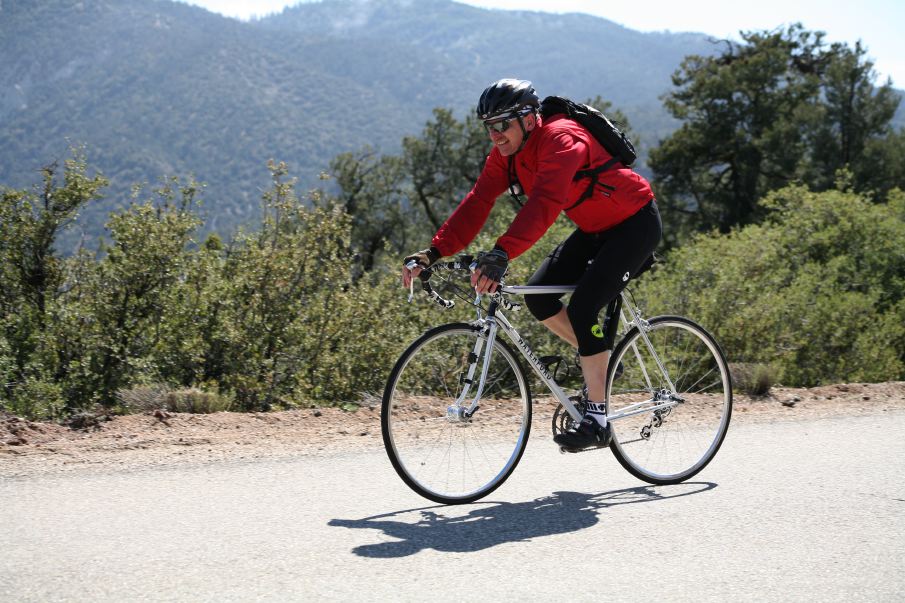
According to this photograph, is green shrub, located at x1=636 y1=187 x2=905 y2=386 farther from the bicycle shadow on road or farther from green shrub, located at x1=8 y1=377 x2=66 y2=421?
green shrub, located at x1=8 y1=377 x2=66 y2=421

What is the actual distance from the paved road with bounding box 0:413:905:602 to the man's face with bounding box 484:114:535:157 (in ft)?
6.36

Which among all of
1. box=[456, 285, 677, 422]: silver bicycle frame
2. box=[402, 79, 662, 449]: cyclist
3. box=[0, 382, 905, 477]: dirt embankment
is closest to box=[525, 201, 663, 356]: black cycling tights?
box=[402, 79, 662, 449]: cyclist

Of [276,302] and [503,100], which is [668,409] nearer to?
[503,100]

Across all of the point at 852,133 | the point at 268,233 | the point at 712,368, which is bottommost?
the point at 712,368

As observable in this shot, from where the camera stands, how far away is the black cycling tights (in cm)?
480

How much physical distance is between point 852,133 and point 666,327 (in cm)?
4835

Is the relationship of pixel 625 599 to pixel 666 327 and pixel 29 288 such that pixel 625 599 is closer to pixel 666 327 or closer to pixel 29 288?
pixel 666 327

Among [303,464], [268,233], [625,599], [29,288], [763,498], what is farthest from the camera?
[268,233]

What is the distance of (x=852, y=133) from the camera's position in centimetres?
4794

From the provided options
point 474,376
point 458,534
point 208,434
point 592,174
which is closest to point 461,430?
point 474,376

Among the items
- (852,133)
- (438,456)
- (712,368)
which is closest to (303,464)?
(438,456)

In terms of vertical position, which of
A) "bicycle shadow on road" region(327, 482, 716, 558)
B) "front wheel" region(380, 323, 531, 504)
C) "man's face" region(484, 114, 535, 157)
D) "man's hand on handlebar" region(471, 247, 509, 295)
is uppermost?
"man's face" region(484, 114, 535, 157)

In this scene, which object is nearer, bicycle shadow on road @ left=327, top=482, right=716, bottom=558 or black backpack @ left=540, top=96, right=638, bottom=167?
bicycle shadow on road @ left=327, top=482, right=716, bottom=558

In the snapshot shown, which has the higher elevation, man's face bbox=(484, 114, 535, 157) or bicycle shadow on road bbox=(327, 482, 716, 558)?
man's face bbox=(484, 114, 535, 157)
